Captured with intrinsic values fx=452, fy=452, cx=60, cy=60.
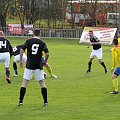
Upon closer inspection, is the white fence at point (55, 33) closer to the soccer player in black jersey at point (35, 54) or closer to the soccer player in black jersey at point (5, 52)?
the soccer player in black jersey at point (5, 52)

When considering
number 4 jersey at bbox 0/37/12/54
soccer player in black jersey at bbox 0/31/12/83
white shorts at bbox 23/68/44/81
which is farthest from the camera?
soccer player in black jersey at bbox 0/31/12/83

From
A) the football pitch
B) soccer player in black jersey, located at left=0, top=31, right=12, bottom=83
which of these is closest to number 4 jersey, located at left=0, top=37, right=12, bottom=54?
soccer player in black jersey, located at left=0, top=31, right=12, bottom=83

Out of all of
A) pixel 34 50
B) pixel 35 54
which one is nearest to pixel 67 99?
pixel 35 54

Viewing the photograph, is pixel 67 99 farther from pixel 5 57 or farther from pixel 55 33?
pixel 55 33

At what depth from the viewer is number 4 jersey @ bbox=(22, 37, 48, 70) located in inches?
478

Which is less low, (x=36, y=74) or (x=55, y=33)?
(x=36, y=74)

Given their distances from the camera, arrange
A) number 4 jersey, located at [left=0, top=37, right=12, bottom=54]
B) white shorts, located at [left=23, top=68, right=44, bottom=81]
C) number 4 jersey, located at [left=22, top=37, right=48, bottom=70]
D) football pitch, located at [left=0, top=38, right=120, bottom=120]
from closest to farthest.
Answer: football pitch, located at [left=0, top=38, right=120, bottom=120]
number 4 jersey, located at [left=22, top=37, right=48, bottom=70]
white shorts, located at [left=23, top=68, right=44, bottom=81]
number 4 jersey, located at [left=0, top=37, right=12, bottom=54]

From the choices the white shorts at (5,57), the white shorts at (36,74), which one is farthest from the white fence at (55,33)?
the white shorts at (36,74)

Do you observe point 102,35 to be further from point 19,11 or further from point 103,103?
point 103,103

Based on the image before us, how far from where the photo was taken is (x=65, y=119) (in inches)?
415

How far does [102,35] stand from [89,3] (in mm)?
19332

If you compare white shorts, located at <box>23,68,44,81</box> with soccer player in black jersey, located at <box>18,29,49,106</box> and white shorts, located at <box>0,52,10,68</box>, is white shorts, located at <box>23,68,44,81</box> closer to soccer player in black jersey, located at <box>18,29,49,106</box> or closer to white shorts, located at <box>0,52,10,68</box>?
soccer player in black jersey, located at <box>18,29,49,106</box>

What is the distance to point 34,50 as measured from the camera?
1213 centimetres

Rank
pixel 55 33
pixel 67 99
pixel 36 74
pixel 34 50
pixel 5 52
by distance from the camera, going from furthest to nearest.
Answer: pixel 55 33 → pixel 5 52 → pixel 67 99 → pixel 36 74 → pixel 34 50
